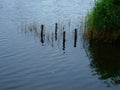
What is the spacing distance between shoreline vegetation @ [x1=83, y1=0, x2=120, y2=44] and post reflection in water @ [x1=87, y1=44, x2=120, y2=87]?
88cm

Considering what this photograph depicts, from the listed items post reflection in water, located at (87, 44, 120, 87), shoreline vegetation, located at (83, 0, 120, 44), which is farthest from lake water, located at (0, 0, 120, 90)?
shoreline vegetation, located at (83, 0, 120, 44)

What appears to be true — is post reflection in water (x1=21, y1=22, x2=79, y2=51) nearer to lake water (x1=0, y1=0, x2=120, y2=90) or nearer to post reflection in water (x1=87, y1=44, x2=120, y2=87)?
lake water (x1=0, y1=0, x2=120, y2=90)

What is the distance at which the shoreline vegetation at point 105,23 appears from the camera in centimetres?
3106

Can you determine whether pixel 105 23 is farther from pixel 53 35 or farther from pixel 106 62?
pixel 53 35

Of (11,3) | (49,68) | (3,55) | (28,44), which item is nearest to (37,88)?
(49,68)

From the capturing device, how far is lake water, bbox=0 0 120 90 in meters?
22.0

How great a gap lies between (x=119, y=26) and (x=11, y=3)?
3492cm

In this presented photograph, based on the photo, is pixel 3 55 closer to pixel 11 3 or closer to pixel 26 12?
pixel 26 12

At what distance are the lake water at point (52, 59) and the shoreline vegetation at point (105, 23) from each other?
3.03 ft

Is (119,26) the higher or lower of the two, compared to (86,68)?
higher

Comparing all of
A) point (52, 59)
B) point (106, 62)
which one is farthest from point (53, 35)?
point (106, 62)

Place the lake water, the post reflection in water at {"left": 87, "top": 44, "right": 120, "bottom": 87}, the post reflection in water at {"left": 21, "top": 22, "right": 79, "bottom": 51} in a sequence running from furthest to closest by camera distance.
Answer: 1. the post reflection in water at {"left": 21, "top": 22, "right": 79, "bottom": 51}
2. the post reflection in water at {"left": 87, "top": 44, "right": 120, "bottom": 87}
3. the lake water

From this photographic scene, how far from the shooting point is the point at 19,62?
26297 millimetres

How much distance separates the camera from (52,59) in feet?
89.8
